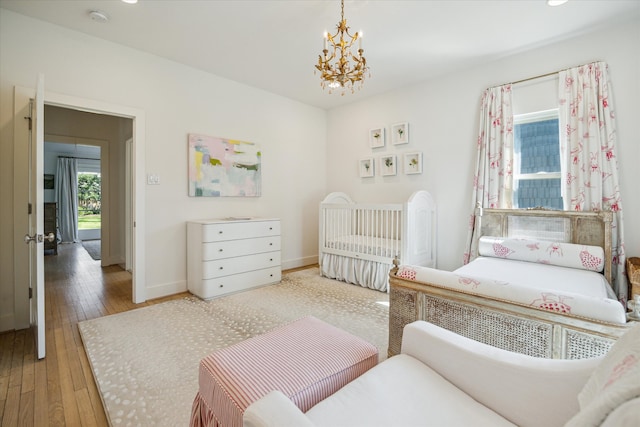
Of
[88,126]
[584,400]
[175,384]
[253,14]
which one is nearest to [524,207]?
[584,400]

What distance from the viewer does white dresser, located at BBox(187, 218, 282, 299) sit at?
303cm

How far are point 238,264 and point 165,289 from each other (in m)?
0.84

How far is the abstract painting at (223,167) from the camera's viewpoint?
3.37 metres

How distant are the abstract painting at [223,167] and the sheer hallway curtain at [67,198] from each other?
651 centimetres

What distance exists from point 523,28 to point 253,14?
2.41 metres

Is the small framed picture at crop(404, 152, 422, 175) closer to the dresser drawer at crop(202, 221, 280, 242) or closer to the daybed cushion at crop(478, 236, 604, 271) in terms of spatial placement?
the daybed cushion at crop(478, 236, 604, 271)

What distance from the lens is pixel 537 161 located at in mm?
2982

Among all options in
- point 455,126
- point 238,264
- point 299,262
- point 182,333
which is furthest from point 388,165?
point 182,333

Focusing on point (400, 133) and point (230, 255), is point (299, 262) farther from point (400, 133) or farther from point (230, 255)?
point (400, 133)

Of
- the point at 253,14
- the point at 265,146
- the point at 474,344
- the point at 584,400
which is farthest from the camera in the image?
the point at 265,146

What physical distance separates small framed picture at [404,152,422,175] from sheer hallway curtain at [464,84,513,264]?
2.29 ft

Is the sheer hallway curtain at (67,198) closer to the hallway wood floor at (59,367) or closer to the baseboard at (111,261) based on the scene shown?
the baseboard at (111,261)

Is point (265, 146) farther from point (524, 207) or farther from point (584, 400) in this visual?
point (584, 400)

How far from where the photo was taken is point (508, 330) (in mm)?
1301
